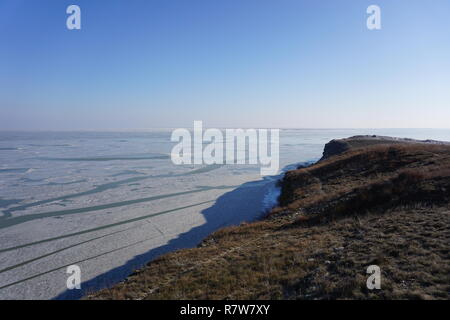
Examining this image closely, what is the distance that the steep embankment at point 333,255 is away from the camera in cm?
607

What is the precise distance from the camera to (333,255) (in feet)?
26.0

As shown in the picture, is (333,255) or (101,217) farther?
(101,217)

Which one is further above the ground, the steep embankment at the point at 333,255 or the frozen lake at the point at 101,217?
the steep embankment at the point at 333,255

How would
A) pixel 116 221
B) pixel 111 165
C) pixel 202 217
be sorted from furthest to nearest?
pixel 111 165
pixel 202 217
pixel 116 221

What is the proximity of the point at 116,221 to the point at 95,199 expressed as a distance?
633 centimetres

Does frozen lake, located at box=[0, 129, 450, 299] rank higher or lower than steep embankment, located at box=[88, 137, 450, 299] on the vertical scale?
lower

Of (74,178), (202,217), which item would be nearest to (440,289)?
(202,217)

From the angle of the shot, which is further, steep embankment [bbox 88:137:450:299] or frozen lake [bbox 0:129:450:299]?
frozen lake [bbox 0:129:450:299]

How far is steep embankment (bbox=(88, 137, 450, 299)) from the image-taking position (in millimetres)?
6074

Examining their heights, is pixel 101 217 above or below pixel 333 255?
below

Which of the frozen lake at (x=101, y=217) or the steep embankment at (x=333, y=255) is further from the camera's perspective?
the frozen lake at (x=101, y=217)
